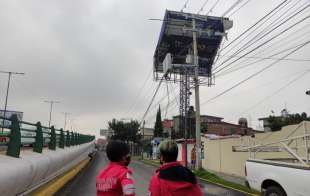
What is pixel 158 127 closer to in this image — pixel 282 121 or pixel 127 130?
pixel 127 130

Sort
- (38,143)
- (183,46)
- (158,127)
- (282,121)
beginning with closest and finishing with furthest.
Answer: (38,143)
(183,46)
(282,121)
(158,127)

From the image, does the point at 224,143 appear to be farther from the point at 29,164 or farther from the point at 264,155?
the point at 29,164

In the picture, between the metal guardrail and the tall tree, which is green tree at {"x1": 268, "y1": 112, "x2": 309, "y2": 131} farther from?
the metal guardrail

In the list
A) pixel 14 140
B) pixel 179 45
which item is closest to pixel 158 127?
pixel 179 45

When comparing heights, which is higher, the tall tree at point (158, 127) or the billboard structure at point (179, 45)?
the billboard structure at point (179, 45)

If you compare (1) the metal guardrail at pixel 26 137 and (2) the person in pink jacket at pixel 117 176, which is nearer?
(2) the person in pink jacket at pixel 117 176

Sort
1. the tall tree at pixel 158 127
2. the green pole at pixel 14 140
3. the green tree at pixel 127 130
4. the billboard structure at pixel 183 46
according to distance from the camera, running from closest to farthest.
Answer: the green pole at pixel 14 140
the billboard structure at pixel 183 46
the tall tree at pixel 158 127
the green tree at pixel 127 130

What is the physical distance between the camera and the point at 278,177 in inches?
328

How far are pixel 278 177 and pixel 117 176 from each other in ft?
19.1

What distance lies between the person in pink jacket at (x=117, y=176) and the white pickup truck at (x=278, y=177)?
A: 5.01 meters

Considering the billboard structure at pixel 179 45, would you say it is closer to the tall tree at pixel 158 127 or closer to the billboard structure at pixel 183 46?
the billboard structure at pixel 183 46

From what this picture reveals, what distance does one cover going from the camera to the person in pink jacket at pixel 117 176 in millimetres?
3424

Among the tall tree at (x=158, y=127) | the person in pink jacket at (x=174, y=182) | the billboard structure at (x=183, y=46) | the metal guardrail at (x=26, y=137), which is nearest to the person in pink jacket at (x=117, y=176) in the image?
the person in pink jacket at (x=174, y=182)

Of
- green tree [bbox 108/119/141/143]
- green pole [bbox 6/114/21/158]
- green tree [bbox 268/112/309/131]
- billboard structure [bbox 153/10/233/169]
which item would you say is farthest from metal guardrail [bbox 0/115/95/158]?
green tree [bbox 108/119/141/143]
